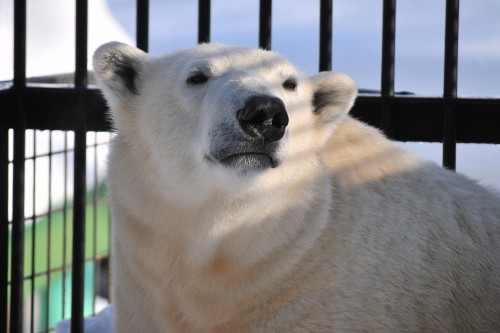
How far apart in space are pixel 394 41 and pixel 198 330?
1.36 metres

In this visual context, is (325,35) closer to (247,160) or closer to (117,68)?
(117,68)

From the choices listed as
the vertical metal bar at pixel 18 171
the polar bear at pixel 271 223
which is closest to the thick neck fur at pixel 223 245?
the polar bear at pixel 271 223

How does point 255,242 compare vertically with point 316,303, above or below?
above

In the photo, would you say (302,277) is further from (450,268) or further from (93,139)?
(93,139)

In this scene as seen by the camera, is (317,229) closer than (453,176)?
Yes

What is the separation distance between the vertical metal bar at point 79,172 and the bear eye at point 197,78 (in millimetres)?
1005

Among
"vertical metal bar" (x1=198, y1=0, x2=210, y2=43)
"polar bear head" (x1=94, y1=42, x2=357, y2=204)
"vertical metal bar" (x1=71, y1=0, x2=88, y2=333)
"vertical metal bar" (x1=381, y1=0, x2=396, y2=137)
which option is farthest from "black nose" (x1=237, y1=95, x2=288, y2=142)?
"vertical metal bar" (x1=71, y1=0, x2=88, y2=333)

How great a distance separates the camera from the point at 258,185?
246 centimetres

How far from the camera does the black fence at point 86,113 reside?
325 cm

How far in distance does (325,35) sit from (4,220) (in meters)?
1.44

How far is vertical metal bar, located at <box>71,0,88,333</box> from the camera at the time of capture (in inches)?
137

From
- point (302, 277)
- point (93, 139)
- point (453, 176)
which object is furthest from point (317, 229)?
point (93, 139)

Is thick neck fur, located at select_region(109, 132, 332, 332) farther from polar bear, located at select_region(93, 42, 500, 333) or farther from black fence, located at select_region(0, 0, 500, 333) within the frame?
black fence, located at select_region(0, 0, 500, 333)

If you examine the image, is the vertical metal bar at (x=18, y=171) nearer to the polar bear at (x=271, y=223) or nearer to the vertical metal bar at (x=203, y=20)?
the vertical metal bar at (x=203, y=20)
